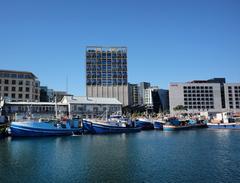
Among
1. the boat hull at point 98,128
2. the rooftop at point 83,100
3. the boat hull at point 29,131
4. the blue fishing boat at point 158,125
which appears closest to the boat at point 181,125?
the blue fishing boat at point 158,125

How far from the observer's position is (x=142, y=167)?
39.2 meters

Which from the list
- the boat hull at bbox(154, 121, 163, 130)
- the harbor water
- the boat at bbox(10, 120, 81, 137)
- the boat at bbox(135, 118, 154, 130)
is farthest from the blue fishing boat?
the harbor water

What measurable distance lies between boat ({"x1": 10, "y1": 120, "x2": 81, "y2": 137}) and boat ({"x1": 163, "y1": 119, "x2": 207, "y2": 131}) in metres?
47.6

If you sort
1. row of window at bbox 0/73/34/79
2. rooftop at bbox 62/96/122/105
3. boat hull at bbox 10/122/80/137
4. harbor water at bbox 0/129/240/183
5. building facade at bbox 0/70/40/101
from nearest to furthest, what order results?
harbor water at bbox 0/129/240/183
boat hull at bbox 10/122/80/137
rooftop at bbox 62/96/122/105
building facade at bbox 0/70/40/101
row of window at bbox 0/73/34/79

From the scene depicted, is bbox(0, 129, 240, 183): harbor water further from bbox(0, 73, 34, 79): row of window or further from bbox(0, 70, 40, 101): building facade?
bbox(0, 73, 34, 79): row of window

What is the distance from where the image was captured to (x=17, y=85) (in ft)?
506

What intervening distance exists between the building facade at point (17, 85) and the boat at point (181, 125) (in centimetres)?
8680

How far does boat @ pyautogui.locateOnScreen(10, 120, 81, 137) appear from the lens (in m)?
84.8

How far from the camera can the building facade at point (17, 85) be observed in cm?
15088

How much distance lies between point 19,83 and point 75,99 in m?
39.5

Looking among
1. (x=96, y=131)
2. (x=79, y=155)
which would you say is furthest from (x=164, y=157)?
(x=96, y=131)

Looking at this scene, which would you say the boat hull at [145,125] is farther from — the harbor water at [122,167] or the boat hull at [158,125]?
the harbor water at [122,167]

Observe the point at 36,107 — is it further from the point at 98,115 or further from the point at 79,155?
the point at 79,155

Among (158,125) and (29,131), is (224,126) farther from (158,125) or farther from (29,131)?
(29,131)
